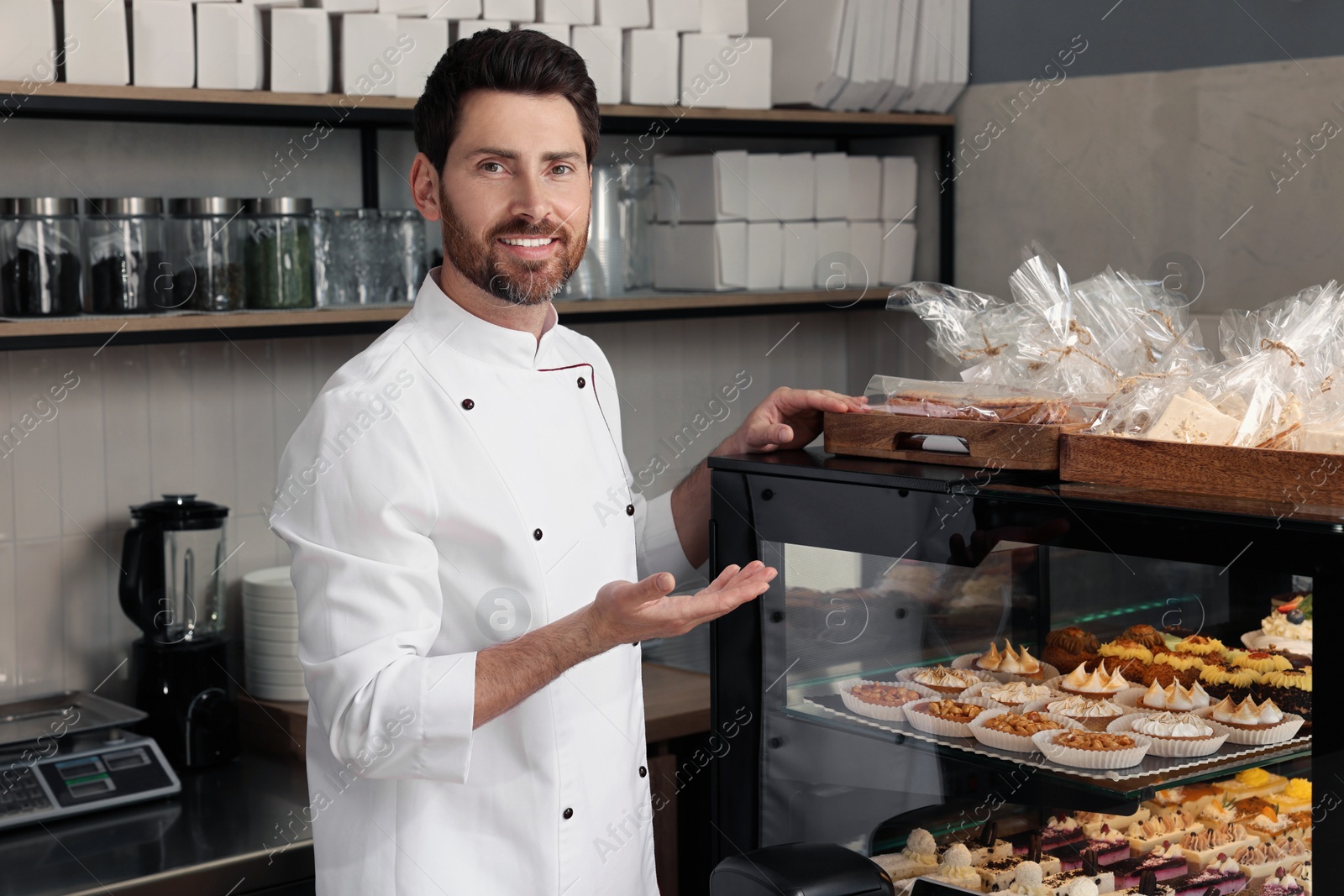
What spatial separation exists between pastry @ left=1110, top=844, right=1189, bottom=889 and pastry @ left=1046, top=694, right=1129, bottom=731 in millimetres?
109

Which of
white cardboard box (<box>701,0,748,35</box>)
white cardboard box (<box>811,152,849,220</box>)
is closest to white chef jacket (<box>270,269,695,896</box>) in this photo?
white cardboard box (<box>701,0,748,35</box>)

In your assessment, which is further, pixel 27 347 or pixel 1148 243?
pixel 1148 243

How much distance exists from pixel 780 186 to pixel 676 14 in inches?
16.4

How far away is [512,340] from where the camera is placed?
1.40 metres

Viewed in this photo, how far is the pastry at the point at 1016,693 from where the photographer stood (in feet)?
3.81

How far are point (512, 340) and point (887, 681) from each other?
502 millimetres

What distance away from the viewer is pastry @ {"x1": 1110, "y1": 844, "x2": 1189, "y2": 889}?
3.63 feet

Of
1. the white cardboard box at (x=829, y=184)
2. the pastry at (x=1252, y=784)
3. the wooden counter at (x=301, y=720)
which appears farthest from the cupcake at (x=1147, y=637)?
the white cardboard box at (x=829, y=184)

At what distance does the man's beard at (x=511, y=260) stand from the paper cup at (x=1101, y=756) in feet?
2.08

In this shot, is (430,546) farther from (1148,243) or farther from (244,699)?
(1148,243)

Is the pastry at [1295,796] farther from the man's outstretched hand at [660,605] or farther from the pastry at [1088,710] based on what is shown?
the man's outstretched hand at [660,605]

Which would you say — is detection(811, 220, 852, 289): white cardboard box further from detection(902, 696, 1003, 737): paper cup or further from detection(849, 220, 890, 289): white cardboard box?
detection(902, 696, 1003, 737): paper cup

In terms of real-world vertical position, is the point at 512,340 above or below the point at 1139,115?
below

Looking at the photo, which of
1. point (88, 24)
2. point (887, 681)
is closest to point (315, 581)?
point (887, 681)
